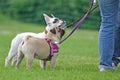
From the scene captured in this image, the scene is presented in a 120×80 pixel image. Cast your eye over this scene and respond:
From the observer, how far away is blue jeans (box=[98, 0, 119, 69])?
27.9 feet

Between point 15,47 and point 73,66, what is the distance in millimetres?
1157

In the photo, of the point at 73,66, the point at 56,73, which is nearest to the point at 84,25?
the point at 73,66

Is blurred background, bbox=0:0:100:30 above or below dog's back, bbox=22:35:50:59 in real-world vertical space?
below

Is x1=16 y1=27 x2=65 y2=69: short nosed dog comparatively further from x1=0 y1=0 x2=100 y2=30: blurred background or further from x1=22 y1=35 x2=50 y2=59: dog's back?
x1=0 y1=0 x2=100 y2=30: blurred background

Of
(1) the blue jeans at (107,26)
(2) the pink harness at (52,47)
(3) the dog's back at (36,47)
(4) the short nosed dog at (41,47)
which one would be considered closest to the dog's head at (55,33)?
(4) the short nosed dog at (41,47)

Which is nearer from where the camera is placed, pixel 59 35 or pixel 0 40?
pixel 59 35

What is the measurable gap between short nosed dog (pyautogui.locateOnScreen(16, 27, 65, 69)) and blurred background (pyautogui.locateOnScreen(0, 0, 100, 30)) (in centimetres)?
1520

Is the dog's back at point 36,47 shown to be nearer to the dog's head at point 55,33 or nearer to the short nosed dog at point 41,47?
the short nosed dog at point 41,47

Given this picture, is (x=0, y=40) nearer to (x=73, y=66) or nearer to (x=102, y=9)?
(x=73, y=66)

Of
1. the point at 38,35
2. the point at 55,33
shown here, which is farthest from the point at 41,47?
the point at 38,35

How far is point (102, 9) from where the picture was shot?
28.1 feet

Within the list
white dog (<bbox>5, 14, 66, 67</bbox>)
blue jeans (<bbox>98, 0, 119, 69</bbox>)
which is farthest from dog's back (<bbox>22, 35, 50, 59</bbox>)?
blue jeans (<bbox>98, 0, 119, 69</bbox>)

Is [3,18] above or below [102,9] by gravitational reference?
below

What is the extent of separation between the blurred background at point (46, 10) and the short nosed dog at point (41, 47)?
15.2 meters
